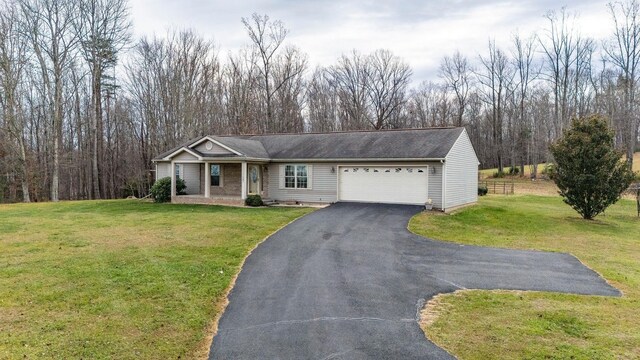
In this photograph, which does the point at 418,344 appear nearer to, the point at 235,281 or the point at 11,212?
the point at 235,281

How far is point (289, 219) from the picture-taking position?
16141mm

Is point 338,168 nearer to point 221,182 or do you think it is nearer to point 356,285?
point 221,182

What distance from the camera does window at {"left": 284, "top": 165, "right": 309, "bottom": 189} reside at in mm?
21609

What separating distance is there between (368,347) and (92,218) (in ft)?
50.1

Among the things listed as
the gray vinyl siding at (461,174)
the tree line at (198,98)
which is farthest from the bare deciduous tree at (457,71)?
the gray vinyl siding at (461,174)

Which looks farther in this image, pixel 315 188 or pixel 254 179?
pixel 254 179

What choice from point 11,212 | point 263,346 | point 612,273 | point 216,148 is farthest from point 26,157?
point 612,273

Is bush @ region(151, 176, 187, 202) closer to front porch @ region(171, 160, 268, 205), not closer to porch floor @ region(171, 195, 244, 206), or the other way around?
front porch @ region(171, 160, 268, 205)

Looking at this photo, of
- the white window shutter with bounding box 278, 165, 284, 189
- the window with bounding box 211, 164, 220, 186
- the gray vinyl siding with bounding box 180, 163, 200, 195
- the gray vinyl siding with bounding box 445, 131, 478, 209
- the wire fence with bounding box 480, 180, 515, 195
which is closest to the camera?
the gray vinyl siding with bounding box 445, 131, 478, 209

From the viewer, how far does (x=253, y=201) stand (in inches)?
808

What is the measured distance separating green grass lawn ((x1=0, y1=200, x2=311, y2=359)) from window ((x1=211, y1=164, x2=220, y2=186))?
7.60 meters

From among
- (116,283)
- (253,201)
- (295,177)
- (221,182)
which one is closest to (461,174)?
(295,177)

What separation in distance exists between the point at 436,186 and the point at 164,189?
1460 cm

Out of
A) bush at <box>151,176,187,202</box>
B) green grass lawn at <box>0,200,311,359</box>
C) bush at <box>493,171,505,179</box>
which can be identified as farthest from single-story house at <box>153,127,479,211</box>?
bush at <box>493,171,505,179</box>
